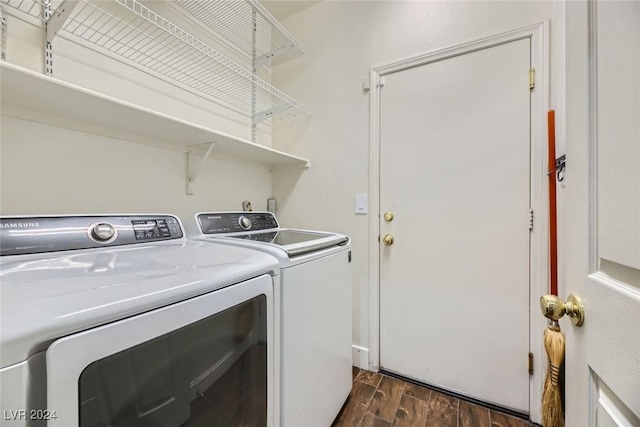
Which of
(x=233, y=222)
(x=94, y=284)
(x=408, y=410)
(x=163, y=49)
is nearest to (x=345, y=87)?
(x=163, y=49)

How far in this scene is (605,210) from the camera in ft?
1.43

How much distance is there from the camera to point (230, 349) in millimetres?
743

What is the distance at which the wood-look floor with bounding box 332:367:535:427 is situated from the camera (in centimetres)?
134

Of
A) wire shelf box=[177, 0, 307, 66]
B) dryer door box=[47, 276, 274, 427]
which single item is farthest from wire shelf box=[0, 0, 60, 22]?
dryer door box=[47, 276, 274, 427]

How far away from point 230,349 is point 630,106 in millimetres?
1006

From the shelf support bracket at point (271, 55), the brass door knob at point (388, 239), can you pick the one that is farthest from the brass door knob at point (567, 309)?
the shelf support bracket at point (271, 55)

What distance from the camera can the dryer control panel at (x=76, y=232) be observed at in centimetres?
78

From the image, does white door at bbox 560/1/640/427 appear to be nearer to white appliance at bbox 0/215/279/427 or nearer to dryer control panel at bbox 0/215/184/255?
white appliance at bbox 0/215/279/427

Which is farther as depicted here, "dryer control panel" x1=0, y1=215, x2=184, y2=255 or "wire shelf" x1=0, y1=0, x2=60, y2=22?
"wire shelf" x1=0, y1=0, x2=60, y2=22

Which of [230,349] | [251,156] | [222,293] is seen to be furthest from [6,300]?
[251,156]

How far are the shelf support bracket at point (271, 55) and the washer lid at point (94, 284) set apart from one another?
1671mm

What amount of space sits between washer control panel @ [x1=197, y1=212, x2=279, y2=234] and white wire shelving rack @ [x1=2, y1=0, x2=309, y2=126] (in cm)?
81

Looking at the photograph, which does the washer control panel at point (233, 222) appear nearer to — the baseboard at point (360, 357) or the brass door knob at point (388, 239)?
the brass door knob at point (388, 239)

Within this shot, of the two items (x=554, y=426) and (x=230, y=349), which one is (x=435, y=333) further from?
(x=230, y=349)
